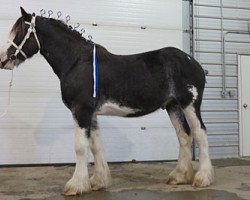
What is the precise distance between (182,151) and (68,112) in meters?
2.64

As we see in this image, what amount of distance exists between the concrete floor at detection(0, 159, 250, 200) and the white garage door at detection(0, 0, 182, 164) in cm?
43

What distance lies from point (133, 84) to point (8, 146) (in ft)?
10.2

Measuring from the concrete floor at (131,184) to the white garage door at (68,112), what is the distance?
1.41 feet

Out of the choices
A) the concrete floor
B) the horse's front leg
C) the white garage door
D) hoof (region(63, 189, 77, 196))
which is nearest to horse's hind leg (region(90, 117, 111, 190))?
the concrete floor

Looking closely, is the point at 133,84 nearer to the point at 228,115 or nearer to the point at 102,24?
the point at 102,24

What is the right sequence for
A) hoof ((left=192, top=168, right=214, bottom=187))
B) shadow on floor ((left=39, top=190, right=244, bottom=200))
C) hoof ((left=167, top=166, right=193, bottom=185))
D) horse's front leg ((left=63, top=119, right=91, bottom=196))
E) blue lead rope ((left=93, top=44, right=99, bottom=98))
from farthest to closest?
hoof ((left=167, top=166, right=193, bottom=185))
hoof ((left=192, top=168, right=214, bottom=187))
blue lead rope ((left=93, top=44, right=99, bottom=98))
horse's front leg ((left=63, top=119, right=91, bottom=196))
shadow on floor ((left=39, top=190, right=244, bottom=200))

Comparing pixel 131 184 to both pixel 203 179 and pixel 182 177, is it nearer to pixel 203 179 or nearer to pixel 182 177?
pixel 182 177

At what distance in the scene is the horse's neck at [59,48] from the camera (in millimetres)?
4504

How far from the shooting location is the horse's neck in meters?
4.50

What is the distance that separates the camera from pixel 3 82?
664 centimetres

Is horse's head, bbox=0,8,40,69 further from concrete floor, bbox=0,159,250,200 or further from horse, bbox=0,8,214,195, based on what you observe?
concrete floor, bbox=0,159,250,200

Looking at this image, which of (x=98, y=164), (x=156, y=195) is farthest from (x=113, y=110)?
(x=156, y=195)

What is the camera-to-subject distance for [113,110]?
4.58m

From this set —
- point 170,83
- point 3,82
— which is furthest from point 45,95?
point 170,83
